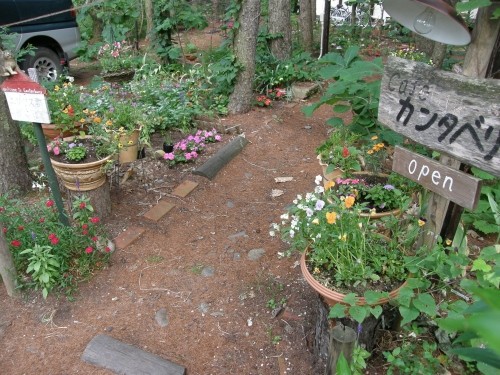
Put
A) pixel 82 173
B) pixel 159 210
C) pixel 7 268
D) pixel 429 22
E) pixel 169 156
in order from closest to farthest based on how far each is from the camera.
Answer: pixel 429 22, pixel 7 268, pixel 82 173, pixel 159 210, pixel 169 156

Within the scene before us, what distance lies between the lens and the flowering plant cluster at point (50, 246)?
103 inches

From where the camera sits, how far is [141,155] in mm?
4270

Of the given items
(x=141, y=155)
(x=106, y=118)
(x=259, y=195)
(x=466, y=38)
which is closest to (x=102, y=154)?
(x=106, y=118)

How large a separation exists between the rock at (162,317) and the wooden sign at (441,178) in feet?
5.25

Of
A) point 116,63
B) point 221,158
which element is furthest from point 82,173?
point 116,63

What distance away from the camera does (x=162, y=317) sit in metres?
2.61

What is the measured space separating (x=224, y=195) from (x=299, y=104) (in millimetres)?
2568

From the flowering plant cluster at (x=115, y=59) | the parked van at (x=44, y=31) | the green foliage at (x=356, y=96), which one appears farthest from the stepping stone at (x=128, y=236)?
the flowering plant cluster at (x=115, y=59)

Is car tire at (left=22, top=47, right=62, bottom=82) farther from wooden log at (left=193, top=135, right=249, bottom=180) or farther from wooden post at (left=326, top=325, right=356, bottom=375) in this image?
wooden post at (left=326, top=325, right=356, bottom=375)

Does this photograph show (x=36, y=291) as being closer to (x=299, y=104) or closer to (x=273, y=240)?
(x=273, y=240)

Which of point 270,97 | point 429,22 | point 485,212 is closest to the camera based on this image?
point 429,22

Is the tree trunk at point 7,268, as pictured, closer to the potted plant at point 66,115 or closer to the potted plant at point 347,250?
the potted plant at point 66,115

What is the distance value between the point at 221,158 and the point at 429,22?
2.95m

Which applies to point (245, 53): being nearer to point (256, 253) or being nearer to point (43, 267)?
point (256, 253)
